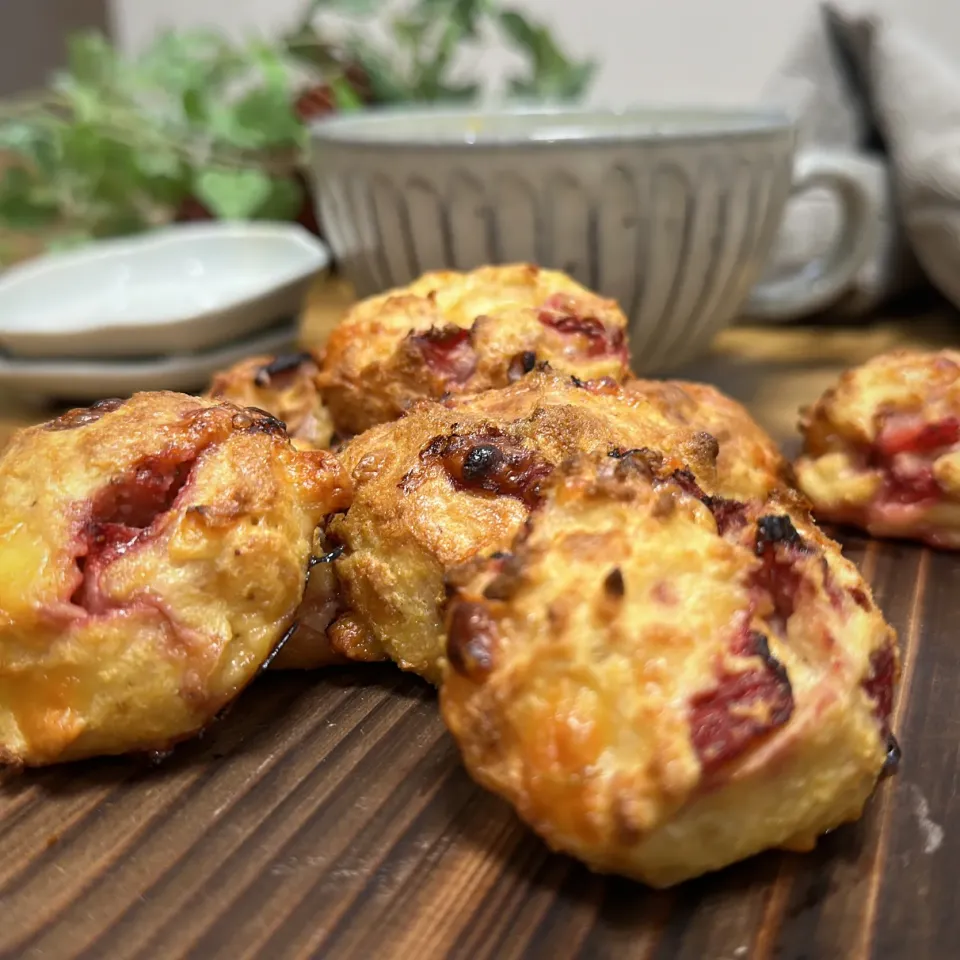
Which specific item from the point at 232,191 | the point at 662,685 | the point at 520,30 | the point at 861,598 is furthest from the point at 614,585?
the point at 520,30

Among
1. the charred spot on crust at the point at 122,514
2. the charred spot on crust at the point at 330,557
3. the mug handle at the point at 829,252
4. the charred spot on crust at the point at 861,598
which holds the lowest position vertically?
the mug handle at the point at 829,252

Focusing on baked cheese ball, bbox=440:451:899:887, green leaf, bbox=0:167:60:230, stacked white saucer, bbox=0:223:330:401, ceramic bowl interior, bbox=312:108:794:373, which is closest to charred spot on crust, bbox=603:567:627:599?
baked cheese ball, bbox=440:451:899:887

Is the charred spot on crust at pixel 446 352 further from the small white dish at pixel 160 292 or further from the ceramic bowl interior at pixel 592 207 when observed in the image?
the small white dish at pixel 160 292

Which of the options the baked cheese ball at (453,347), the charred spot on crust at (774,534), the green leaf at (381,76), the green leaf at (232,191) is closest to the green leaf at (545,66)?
the green leaf at (381,76)

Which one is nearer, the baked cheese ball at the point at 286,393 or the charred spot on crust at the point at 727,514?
the charred spot on crust at the point at 727,514

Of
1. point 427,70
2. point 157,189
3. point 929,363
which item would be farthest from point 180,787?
point 427,70

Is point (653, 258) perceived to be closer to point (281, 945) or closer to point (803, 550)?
point (803, 550)
